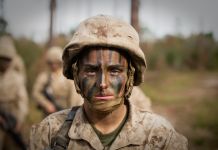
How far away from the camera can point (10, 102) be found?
31.7 ft

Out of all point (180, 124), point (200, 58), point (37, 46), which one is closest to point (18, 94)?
point (180, 124)

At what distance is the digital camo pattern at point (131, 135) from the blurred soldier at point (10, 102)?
542cm

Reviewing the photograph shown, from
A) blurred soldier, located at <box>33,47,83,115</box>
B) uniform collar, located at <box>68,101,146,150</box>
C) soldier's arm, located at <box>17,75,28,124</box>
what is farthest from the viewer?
soldier's arm, located at <box>17,75,28,124</box>

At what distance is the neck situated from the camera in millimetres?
3717

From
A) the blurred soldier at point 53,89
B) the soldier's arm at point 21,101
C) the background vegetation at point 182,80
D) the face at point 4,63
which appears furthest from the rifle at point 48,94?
the background vegetation at point 182,80

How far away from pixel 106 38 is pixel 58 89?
6.01 meters

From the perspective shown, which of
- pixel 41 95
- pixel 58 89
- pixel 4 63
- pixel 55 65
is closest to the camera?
pixel 4 63

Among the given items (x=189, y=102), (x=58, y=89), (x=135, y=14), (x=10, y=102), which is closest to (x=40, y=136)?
(x=58, y=89)

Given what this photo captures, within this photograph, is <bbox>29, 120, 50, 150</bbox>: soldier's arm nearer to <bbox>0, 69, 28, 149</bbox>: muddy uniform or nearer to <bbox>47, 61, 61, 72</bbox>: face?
<bbox>0, 69, 28, 149</bbox>: muddy uniform

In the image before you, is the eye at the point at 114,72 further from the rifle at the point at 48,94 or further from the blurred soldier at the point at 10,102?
the rifle at the point at 48,94

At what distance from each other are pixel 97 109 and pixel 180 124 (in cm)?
→ 1556

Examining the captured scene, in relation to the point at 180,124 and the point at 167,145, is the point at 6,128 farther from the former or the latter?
the point at 180,124

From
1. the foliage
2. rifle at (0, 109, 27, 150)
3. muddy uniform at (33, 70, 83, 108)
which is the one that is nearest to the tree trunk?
muddy uniform at (33, 70, 83, 108)

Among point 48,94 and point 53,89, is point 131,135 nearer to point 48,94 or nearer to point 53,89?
point 53,89
